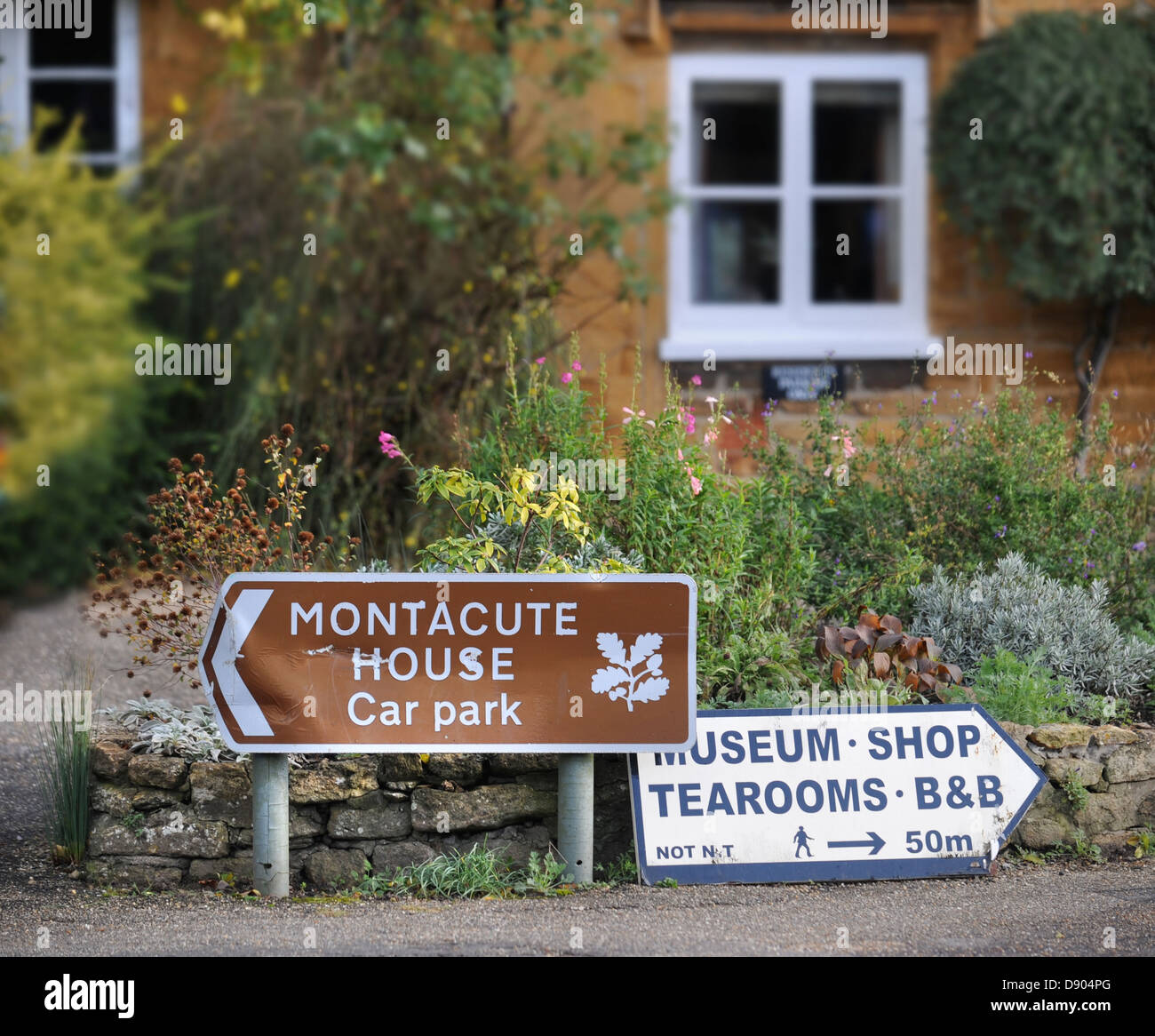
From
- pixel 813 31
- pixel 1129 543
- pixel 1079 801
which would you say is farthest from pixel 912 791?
pixel 813 31

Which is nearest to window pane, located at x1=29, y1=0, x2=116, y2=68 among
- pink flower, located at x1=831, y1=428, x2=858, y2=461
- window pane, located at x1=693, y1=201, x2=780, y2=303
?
window pane, located at x1=693, y1=201, x2=780, y2=303

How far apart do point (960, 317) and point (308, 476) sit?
5213 millimetres

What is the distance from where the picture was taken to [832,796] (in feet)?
13.0

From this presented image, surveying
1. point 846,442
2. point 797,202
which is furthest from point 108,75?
point 846,442

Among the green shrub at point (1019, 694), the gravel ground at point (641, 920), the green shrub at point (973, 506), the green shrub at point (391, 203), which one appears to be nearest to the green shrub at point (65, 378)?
the green shrub at point (391, 203)

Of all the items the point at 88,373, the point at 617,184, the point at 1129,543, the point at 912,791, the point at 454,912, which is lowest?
the point at 454,912

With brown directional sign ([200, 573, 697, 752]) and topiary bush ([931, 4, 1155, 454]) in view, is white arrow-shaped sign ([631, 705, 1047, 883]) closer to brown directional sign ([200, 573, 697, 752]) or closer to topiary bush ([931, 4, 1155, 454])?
brown directional sign ([200, 573, 697, 752])

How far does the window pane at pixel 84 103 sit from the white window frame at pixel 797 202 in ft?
11.6

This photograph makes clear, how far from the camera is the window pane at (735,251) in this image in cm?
864

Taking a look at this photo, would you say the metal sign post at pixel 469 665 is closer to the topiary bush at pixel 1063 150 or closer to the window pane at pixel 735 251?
the topiary bush at pixel 1063 150

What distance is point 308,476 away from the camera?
4488mm

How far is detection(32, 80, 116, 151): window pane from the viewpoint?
335 inches

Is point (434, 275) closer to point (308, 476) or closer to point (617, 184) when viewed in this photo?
point (617, 184)

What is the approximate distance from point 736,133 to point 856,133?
762 mm
